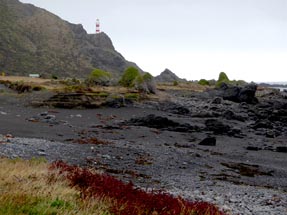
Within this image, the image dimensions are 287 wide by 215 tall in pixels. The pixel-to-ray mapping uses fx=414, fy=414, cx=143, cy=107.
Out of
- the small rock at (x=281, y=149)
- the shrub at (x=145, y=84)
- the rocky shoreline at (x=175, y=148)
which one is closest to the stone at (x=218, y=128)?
the rocky shoreline at (x=175, y=148)

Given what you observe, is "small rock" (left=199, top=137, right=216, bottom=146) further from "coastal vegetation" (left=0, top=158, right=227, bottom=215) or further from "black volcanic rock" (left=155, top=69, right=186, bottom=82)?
"black volcanic rock" (left=155, top=69, right=186, bottom=82)

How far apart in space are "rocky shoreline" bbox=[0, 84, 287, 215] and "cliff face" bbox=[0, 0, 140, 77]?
83756mm

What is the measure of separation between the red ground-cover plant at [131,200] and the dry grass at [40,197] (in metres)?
0.29

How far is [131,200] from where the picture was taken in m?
8.35

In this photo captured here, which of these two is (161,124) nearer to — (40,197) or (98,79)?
(40,197)

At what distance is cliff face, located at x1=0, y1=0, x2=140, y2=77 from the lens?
131m

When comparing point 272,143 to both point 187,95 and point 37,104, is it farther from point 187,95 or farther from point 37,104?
point 187,95

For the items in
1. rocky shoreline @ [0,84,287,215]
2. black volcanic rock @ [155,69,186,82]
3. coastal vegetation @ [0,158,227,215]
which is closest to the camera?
coastal vegetation @ [0,158,227,215]

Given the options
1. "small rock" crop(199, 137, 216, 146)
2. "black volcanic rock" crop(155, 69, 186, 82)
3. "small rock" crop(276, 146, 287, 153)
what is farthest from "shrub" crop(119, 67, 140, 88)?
"black volcanic rock" crop(155, 69, 186, 82)

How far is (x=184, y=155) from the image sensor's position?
941 inches

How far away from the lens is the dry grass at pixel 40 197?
682cm

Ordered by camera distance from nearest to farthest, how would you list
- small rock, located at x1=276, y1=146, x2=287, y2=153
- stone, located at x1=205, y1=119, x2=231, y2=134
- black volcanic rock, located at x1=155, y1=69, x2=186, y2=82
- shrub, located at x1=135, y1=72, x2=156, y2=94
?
small rock, located at x1=276, y1=146, x2=287, y2=153
stone, located at x1=205, y1=119, x2=231, y2=134
shrub, located at x1=135, y1=72, x2=156, y2=94
black volcanic rock, located at x1=155, y1=69, x2=186, y2=82

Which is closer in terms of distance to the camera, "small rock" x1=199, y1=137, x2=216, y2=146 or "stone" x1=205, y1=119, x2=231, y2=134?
"small rock" x1=199, y1=137, x2=216, y2=146

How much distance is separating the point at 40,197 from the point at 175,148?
19.4 metres
